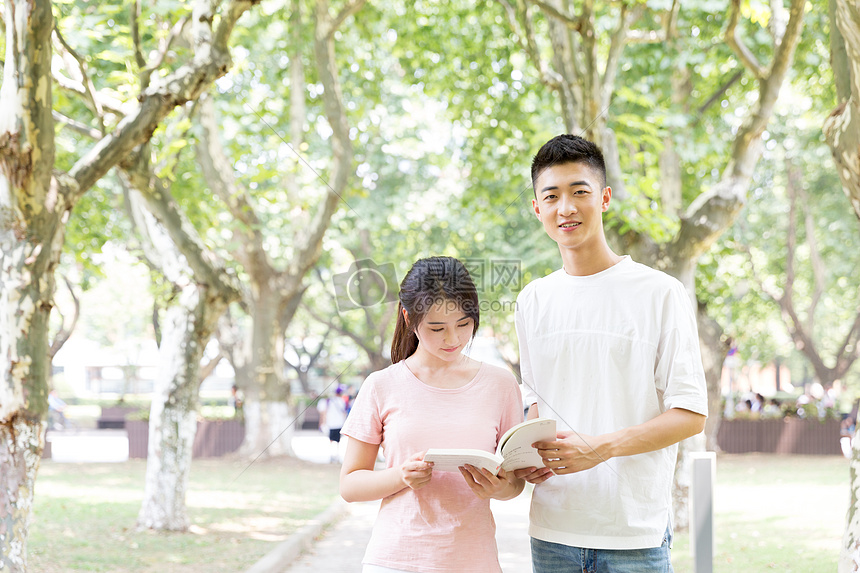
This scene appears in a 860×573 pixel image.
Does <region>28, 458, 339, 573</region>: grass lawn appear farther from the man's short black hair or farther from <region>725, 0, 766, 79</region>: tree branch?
<region>725, 0, 766, 79</region>: tree branch

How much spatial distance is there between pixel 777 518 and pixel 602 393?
28.1ft

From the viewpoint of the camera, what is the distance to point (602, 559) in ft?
7.92

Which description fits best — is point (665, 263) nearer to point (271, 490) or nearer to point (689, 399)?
point (689, 399)

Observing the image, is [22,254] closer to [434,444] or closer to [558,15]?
[434,444]

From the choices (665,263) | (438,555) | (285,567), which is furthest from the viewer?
(665,263)

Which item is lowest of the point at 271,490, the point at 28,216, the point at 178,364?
the point at 271,490

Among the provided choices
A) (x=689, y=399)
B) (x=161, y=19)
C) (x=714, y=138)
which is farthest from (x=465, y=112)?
(x=689, y=399)

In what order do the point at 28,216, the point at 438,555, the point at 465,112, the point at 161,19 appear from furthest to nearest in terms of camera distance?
the point at 465,112, the point at 161,19, the point at 28,216, the point at 438,555

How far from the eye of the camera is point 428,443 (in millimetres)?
2406

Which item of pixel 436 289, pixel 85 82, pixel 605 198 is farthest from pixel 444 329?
pixel 85 82

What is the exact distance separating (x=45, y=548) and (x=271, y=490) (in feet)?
15.7

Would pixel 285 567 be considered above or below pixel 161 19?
below

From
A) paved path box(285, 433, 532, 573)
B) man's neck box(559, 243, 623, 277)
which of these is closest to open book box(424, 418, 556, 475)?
man's neck box(559, 243, 623, 277)

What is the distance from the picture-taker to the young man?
2.36 meters
